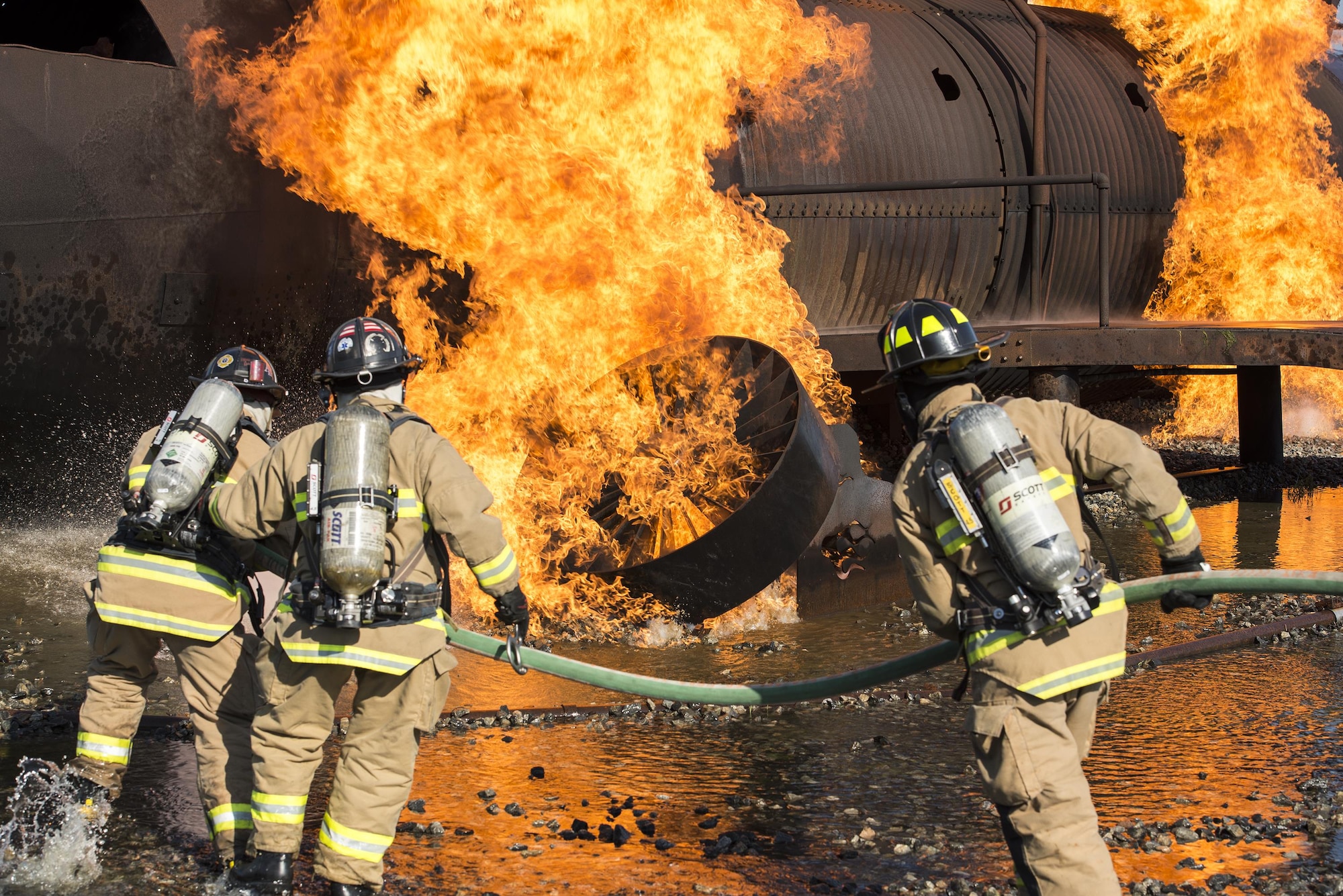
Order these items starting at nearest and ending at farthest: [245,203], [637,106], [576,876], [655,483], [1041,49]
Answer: [576,876], [655,483], [637,106], [245,203], [1041,49]

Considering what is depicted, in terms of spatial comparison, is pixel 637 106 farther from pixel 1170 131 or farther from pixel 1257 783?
pixel 1170 131

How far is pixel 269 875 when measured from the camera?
3762 mm

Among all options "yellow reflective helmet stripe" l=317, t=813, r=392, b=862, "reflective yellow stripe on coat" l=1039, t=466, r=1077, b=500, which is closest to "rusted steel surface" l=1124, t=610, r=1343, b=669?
"reflective yellow stripe on coat" l=1039, t=466, r=1077, b=500

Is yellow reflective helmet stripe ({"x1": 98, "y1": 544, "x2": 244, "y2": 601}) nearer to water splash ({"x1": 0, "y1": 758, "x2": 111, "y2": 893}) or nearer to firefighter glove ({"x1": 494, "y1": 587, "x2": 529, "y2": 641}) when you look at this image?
water splash ({"x1": 0, "y1": 758, "x2": 111, "y2": 893})

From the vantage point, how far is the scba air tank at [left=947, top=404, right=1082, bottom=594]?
10.7ft

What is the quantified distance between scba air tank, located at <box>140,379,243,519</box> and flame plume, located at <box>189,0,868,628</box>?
10.0ft

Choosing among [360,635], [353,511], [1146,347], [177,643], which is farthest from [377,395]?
[1146,347]

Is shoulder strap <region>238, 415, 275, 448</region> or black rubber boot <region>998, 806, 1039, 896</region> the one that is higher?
shoulder strap <region>238, 415, 275, 448</region>

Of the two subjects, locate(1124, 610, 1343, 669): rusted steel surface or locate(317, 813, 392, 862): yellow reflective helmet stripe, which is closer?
locate(317, 813, 392, 862): yellow reflective helmet stripe

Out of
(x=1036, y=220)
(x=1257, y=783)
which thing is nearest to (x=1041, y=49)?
(x=1036, y=220)

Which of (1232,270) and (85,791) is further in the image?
Result: (1232,270)

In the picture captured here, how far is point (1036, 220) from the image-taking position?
10492 mm

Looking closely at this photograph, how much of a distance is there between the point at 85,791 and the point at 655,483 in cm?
381

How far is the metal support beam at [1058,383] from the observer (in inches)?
367
